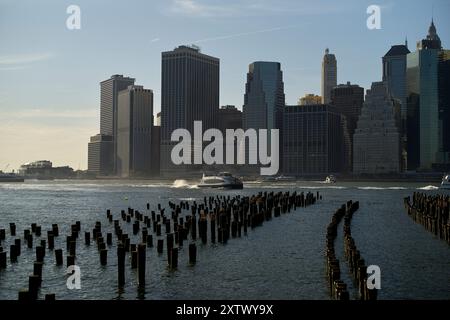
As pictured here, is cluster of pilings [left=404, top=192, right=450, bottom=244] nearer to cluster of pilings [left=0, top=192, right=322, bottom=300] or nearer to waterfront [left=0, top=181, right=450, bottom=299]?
waterfront [left=0, top=181, right=450, bottom=299]

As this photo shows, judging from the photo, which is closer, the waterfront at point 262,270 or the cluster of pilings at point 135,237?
the waterfront at point 262,270

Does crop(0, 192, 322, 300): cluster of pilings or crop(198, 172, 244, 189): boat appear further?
crop(198, 172, 244, 189): boat

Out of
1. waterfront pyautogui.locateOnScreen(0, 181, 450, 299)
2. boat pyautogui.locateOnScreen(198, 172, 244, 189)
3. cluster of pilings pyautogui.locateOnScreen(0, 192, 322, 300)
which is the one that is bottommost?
waterfront pyautogui.locateOnScreen(0, 181, 450, 299)

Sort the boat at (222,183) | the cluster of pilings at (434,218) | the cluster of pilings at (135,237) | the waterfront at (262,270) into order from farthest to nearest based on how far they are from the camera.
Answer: the boat at (222,183)
the cluster of pilings at (434,218)
the cluster of pilings at (135,237)
the waterfront at (262,270)

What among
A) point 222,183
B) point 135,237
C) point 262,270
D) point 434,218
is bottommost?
point 262,270

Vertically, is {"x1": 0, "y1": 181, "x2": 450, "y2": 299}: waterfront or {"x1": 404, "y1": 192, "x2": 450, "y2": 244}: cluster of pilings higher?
{"x1": 404, "y1": 192, "x2": 450, "y2": 244}: cluster of pilings

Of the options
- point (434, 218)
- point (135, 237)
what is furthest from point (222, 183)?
point (135, 237)

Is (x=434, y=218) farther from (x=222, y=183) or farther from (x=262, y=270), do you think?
(x=222, y=183)

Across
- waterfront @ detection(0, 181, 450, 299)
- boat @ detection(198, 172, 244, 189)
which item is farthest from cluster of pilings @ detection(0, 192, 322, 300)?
boat @ detection(198, 172, 244, 189)

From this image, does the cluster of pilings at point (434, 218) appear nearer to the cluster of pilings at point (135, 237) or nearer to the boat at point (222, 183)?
the cluster of pilings at point (135, 237)

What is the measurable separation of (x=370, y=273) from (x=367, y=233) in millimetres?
23011

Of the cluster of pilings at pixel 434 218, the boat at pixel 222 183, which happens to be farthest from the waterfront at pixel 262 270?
the boat at pixel 222 183
